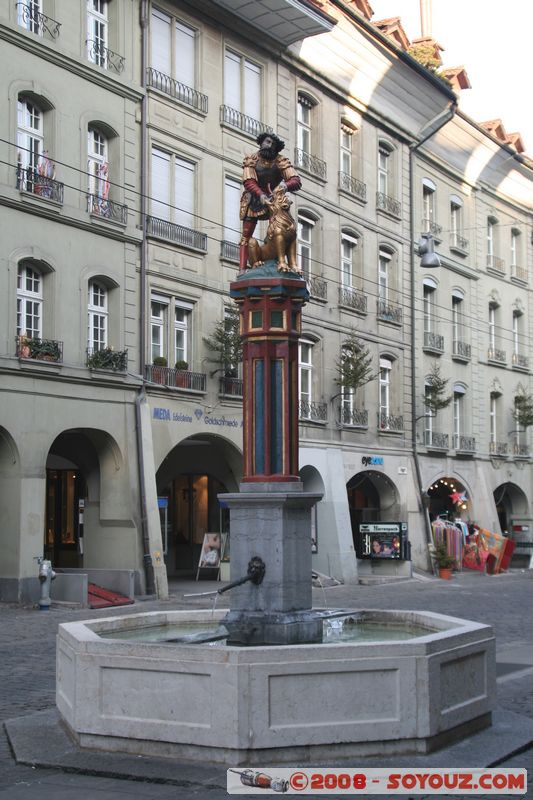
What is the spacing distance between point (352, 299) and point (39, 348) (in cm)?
1413

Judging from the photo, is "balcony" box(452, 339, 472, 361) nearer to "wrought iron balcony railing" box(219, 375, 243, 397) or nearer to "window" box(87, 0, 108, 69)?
"wrought iron balcony railing" box(219, 375, 243, 397)

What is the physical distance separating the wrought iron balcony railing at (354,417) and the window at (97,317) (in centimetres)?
1042

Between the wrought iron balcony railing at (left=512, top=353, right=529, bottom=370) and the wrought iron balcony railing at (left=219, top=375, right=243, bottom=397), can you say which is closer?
the wrought iron balcony railing at (left=219, top=375, right=243, bottom=397)

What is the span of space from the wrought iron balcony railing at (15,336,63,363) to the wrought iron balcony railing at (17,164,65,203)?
312cm

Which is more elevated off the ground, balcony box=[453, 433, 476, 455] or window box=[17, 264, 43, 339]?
window box=[17, 264, 43, 339]

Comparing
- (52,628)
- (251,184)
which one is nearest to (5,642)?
(52,628)

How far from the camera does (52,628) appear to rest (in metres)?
20.1

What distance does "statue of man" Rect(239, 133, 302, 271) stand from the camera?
1238 centimetres

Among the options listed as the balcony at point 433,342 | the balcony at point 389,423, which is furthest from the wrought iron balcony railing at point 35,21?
the balcony at point 433,342

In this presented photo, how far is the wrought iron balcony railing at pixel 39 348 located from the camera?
2416 cm

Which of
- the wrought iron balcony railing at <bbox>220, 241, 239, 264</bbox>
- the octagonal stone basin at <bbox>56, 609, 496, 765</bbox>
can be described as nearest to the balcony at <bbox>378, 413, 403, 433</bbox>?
the wrought iron balcony railing at <bbox>220, 241, 239, 264</bbox>

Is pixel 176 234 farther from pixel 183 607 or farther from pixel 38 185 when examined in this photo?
pixel 183 607

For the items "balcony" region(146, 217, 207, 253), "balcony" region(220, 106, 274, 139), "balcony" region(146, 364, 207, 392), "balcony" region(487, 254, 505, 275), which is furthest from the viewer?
"balcony" region(487, 254, 505, 275)

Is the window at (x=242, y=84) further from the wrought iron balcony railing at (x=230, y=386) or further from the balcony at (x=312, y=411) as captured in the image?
the balcony at (x=312, y=411)
